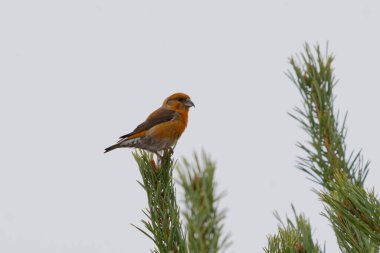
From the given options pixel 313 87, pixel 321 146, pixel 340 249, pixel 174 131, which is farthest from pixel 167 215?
pixel 174 131

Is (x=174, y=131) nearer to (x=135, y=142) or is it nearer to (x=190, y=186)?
(x=135, y=142)

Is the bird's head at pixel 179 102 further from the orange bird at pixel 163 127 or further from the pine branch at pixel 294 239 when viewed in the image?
the pine branch at pixel 294 239

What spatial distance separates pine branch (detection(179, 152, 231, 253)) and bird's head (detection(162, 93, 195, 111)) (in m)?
6.15

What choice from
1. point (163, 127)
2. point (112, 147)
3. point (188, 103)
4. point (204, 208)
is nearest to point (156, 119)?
point (163, 127)

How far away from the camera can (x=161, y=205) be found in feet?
8.34

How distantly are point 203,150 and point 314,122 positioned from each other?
1921mm

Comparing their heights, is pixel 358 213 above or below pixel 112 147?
below

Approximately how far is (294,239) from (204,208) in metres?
0.99

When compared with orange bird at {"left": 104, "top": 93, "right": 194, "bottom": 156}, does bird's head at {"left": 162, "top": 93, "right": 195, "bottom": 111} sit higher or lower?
higher

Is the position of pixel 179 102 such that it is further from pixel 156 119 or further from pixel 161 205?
pixel 161 205

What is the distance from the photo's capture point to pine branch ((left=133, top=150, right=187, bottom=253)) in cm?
223

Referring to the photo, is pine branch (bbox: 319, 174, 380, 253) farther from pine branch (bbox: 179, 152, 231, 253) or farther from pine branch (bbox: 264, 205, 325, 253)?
pine branch (bbox: 179, 152, 231, 253)

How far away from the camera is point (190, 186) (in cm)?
118

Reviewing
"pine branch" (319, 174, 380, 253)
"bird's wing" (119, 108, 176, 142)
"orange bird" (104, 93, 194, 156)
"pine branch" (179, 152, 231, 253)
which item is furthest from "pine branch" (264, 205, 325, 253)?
"bird's wing" (119, 108, 176, 142)
